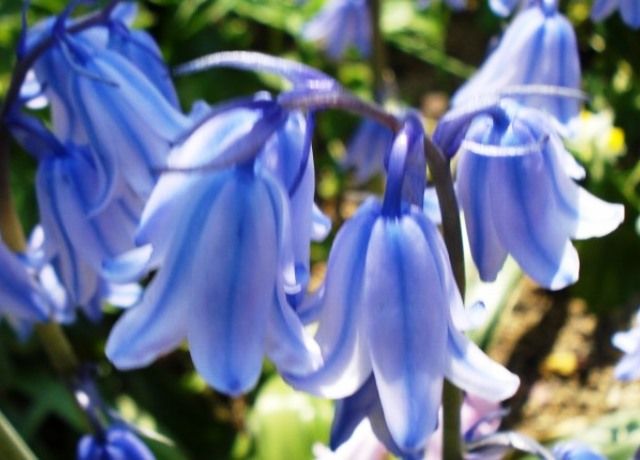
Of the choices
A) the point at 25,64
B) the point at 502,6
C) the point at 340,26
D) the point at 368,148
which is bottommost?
the point at 368,148

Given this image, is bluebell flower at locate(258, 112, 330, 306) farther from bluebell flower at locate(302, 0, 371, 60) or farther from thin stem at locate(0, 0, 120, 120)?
bluebell flower at locate(302, 0, 371, 60)

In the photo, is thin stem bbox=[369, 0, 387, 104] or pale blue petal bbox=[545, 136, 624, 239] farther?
thin stem bbox=[369, 0, 387, 104]

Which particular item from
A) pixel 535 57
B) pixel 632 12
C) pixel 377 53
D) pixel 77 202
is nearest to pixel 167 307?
pixel 77 202

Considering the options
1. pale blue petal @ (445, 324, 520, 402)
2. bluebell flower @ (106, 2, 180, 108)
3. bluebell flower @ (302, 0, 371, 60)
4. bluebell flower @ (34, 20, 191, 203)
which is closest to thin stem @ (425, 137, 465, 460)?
pale blue petal @ (445, 324, 520, 402)

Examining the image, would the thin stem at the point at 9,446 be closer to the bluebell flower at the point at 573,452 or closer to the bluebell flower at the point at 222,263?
the bluebell flower at the point at 222,263

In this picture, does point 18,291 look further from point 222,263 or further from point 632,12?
point 632,12

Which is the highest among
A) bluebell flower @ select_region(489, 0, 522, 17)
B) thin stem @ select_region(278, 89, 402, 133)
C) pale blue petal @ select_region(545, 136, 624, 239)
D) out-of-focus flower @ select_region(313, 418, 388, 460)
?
thin stem @ select_region(278, 89, 402, 133)
